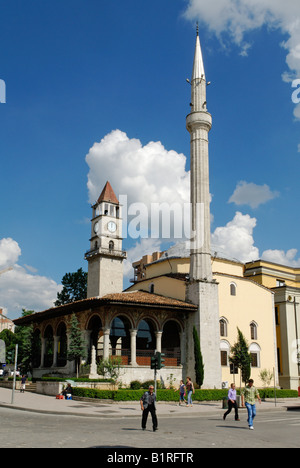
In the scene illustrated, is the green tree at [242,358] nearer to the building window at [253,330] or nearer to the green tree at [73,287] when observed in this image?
the building window at [253,330]

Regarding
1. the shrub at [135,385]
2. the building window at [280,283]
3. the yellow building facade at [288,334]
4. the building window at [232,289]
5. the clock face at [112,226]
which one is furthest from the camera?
the clock face at [112,226]

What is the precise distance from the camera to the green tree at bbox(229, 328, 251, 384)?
3388cm

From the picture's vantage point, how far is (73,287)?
6072cm

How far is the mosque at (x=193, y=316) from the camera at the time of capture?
32.5 metres

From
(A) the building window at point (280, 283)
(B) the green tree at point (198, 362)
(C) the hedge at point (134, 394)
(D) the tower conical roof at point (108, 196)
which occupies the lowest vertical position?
(C) the hedge at point (134, 394)

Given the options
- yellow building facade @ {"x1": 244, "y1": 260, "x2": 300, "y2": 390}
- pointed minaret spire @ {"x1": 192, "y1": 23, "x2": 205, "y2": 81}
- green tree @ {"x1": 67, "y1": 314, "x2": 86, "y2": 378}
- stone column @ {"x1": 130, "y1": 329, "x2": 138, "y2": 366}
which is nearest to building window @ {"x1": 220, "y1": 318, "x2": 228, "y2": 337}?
stone column @ {"x1": 130, "y1": 329, "x2": 138, "y2": 366}

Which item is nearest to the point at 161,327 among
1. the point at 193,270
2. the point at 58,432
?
the point at 193,270

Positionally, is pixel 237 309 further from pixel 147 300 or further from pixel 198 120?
pixel 198 120

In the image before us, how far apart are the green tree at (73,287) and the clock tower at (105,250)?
406 inches

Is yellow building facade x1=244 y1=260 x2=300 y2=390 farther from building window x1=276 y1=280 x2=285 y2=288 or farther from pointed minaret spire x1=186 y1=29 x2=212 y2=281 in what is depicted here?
pointed minaret spire x1=186 y1=29 x2=212 y2=281

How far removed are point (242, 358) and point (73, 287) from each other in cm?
3171

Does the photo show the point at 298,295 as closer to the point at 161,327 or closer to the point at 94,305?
the point at 161,327

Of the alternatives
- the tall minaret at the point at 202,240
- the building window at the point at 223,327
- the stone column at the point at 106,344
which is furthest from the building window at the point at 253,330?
the stone column at the point at 106,344
